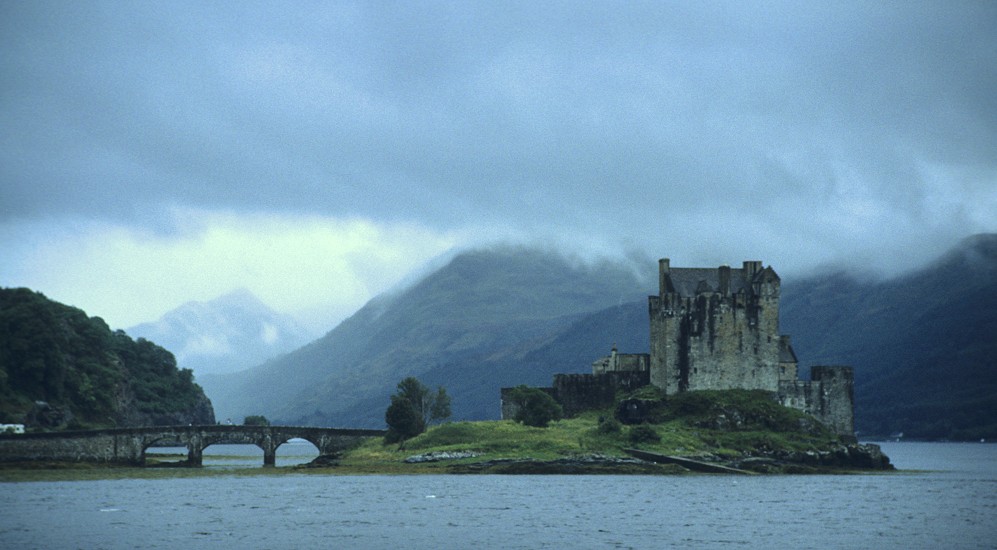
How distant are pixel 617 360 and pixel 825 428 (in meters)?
26.2

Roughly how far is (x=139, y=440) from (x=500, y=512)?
63.2m

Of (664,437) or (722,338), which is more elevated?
(722,338)

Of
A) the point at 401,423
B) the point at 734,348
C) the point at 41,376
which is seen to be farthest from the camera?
the point at 41,376

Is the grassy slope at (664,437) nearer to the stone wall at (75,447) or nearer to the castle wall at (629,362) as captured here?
the castle wall at (629,362)

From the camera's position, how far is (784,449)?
126 meters

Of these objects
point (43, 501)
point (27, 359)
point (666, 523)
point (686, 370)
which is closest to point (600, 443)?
point (686, 370)

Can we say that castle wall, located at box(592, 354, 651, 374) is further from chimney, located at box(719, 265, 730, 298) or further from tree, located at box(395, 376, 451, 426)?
tree, located at box(395, 376, 451, 426)

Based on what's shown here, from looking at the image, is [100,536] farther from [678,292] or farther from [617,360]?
[617,360]

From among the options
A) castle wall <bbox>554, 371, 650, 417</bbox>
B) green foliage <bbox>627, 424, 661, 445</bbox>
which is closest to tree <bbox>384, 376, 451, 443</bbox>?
castle wall <bbox>554, 371, 650, 417</bbox>

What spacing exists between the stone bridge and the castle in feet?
112

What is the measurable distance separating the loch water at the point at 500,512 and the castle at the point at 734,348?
46.1 ft

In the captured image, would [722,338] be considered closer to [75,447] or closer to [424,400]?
[424,400]

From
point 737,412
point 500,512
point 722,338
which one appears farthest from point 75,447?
point 737,412

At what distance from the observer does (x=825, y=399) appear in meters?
133
